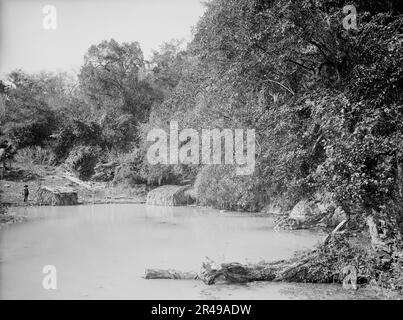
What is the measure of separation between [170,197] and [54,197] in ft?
14.6

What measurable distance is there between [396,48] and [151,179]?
1477 centimetres

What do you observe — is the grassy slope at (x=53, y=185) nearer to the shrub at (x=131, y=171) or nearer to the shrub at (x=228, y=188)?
the shrub at (x=131, y=171)

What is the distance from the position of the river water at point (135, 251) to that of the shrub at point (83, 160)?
7.58 metres

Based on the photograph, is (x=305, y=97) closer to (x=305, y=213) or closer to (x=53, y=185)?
(x=305, y=213)

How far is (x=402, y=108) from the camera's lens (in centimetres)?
597

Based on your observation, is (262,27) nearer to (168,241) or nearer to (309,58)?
(309,58)

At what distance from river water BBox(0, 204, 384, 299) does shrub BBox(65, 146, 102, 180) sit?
7.58 meters

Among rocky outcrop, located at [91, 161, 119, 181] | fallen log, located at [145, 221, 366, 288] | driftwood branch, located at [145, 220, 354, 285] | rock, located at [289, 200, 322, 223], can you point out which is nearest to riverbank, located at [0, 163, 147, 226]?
rocky outcrop, located at [91, 161, 119, 181]

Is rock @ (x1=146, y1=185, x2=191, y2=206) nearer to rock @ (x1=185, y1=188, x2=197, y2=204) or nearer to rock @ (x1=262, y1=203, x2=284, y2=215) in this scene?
rock @ (x1=185, y1=188, x2=197, y2=204)

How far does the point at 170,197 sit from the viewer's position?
17.2 metres

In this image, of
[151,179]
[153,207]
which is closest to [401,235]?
[153,207]

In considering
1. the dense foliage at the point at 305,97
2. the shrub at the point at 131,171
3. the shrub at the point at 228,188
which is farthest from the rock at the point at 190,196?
the shrub at the point at 131,171

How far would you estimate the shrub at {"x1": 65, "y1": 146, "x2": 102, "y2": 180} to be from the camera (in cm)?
2189

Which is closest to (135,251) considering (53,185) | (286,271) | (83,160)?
(286,271)
